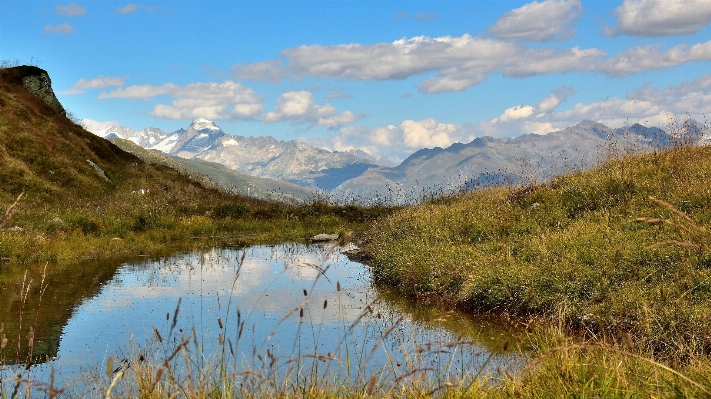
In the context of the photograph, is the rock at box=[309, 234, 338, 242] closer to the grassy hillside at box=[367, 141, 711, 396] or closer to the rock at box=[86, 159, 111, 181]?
the grassy hillside at box=[367, 141, 711, 396]

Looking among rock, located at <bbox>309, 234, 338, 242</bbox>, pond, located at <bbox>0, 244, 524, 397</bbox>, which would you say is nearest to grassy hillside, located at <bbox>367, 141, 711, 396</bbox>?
pond, located at <bbox>0, 244, 524, 397</bbox>

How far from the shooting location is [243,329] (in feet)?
38.9

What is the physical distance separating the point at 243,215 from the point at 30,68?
25626mm

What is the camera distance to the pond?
9266 millimetres

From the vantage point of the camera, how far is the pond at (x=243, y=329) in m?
9.27

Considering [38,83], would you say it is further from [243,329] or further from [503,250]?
[243,329]

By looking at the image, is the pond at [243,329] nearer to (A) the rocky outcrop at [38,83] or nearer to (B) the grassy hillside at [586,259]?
(B) the grassy hillside at [586,259]

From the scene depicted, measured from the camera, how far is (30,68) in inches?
2013

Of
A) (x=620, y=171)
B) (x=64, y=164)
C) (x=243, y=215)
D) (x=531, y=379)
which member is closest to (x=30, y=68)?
(x=64, y=164)

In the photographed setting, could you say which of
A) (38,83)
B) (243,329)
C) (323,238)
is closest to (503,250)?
(243,329)

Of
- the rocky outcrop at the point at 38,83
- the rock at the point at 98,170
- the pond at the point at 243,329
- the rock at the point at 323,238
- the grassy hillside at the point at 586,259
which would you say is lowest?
the pond at the point at 243,329

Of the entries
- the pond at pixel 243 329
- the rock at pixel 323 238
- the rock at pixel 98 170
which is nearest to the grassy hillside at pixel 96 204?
the rock at pixel 98 170

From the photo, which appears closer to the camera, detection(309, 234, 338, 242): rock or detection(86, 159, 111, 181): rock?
detection(309, 234, 338, 242): rock

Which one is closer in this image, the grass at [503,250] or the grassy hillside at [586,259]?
the grass at [503,250]
